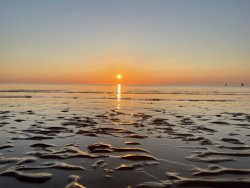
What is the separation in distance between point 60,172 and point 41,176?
458 millimetres

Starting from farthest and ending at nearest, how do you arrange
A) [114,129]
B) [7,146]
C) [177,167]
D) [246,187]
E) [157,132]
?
[114,129] < [157,132] < [7,146] < [177,167] < [246,187]

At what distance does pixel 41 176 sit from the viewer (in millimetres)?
5309

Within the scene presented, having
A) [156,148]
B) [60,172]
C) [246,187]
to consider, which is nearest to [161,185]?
[246,187]

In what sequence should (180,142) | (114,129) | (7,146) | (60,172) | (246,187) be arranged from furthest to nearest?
(114,129), (180,142), (7,146), (60,172), (246,187)

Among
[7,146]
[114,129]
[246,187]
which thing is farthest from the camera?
[114,129]

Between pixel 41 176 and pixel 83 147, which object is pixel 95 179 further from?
pixel 83 147

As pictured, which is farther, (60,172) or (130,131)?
(130,131)

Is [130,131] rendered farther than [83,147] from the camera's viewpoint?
Yes

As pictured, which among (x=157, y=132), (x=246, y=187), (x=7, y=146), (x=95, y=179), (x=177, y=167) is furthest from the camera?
(x=157, y=132)

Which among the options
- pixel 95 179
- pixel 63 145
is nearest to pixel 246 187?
pixel 95 179

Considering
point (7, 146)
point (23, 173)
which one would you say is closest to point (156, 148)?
point (23, 173)

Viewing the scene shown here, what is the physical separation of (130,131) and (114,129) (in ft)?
2.98

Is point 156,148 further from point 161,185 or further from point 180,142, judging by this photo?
point 161,185

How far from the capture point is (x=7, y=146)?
7875mm
